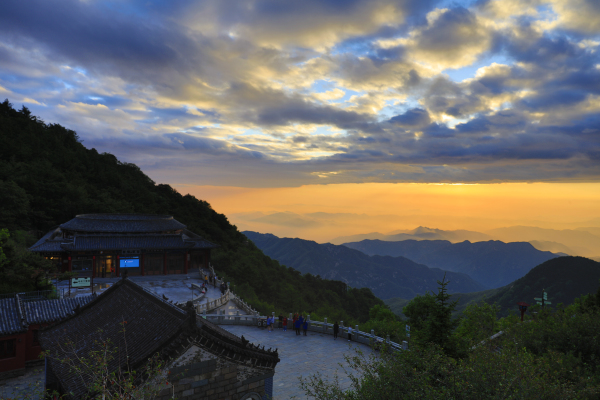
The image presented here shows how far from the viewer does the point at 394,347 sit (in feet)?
73.8

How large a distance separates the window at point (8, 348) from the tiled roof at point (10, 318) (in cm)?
83

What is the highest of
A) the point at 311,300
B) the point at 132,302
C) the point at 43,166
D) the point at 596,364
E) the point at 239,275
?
the point at 43,166

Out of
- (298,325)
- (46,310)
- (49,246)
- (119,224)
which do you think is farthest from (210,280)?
(46,310)

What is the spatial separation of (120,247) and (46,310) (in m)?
30.9

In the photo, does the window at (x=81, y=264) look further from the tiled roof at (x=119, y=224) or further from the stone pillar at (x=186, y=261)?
the stone pillar at (x=186, y=261)

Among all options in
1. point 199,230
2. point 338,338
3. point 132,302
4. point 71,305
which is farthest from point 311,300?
point 132,302

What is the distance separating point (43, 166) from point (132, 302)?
239 feet

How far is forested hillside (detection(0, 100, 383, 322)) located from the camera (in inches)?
2456

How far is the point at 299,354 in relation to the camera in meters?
23.0

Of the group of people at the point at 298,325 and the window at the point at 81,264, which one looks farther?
the window at the point at 81,264

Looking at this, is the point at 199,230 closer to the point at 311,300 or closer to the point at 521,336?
the point at 311,300

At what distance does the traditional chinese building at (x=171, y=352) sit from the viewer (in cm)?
1188

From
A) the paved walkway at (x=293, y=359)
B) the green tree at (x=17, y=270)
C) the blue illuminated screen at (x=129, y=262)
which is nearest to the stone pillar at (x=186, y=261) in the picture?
the blue illuminated screen at (x=129, y=262)

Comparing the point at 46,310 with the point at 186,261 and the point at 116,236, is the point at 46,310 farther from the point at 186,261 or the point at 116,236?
the point at 186,261
